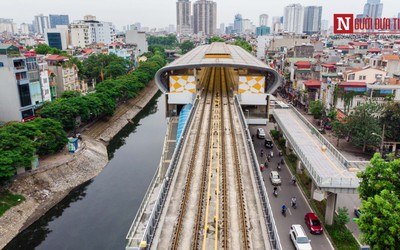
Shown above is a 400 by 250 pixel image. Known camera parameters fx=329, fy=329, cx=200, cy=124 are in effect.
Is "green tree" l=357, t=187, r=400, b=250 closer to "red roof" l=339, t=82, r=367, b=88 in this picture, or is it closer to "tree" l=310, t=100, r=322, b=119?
"red roof" l=339, t=82, r=367, b=88

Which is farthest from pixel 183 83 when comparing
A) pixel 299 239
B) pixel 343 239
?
pixel 343 239

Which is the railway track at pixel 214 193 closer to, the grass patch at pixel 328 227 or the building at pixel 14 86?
the grass patch at pixel 328 227

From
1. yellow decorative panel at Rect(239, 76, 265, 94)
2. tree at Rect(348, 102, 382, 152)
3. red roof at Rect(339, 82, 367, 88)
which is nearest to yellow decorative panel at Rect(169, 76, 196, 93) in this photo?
yellow decorative panel at Rect(239, 76, 265, 94)

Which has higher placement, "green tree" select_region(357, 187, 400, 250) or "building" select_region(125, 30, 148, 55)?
"building" select_region(125, 30, 148, 55)

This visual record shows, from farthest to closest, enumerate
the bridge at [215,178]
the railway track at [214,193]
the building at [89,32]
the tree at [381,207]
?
1. the building at [89,32]
2. the bridge at [215,178]
3. the railway track at [214,193]
4. the tree at [381,207]

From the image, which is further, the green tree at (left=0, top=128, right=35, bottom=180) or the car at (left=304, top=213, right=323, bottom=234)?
the green tree at (left=0, top=128, right=35, bottom=180)

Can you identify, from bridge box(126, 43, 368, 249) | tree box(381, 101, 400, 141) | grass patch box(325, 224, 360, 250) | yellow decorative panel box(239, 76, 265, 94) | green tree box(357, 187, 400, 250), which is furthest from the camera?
yellow decorative panel box(239, 76, 265, 94)

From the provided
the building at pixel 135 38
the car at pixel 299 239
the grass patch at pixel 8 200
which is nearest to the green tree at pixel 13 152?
the grass patch at pixel 8 200
